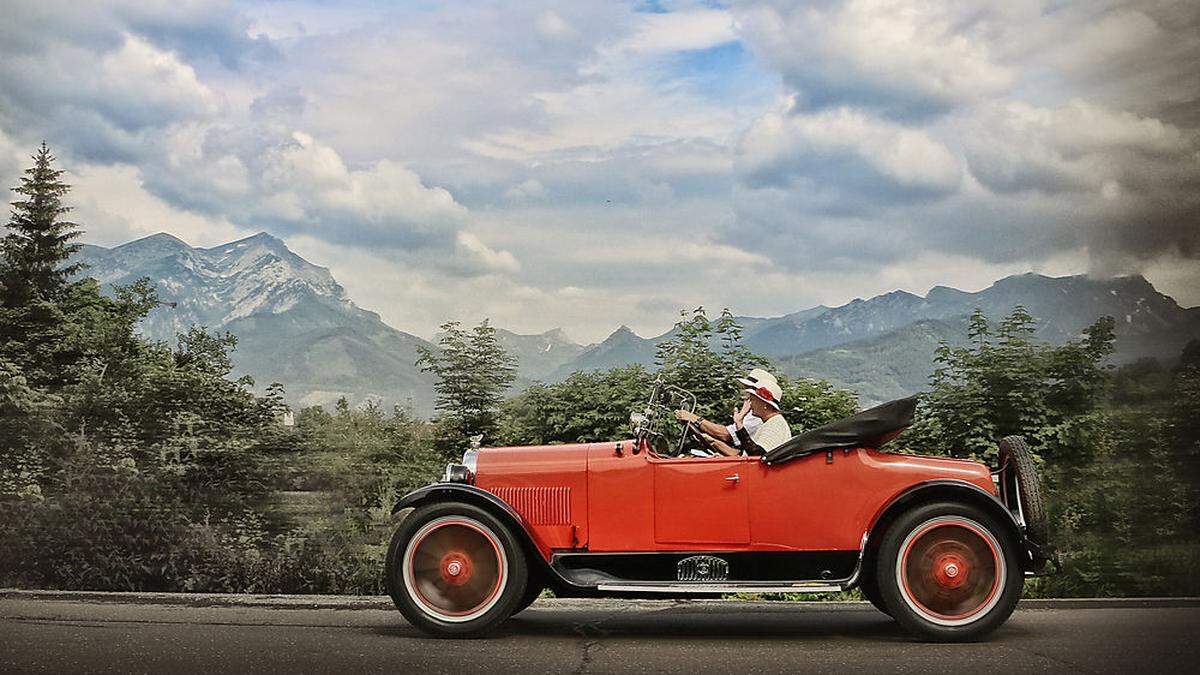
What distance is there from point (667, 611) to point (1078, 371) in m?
3.67

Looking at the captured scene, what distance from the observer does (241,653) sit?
19.1 feet

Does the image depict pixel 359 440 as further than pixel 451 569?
Yes

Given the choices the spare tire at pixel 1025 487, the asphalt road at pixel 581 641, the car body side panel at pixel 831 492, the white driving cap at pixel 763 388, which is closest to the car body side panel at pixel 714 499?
the car body side panel at pixel 831 492

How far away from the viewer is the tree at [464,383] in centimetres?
964

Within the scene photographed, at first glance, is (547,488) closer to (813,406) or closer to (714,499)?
(714,499)

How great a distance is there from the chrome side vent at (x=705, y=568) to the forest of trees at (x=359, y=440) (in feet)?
9.44

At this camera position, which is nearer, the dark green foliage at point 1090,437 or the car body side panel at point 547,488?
the car body side panel at point 547,488

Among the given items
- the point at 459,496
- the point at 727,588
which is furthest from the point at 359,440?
the point at 727,588

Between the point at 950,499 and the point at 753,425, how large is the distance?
1227 millimetres

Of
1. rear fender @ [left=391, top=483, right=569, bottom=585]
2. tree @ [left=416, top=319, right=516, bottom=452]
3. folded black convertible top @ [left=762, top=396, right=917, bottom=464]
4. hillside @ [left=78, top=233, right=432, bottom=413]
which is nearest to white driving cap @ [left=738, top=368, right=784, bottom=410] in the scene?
folded black convertible top @ [left=762, top=396, right=917, bottom=464]

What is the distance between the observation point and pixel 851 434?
241 inches

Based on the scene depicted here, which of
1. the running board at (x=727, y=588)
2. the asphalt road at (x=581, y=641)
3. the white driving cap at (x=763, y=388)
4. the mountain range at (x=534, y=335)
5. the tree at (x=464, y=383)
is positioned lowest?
the asphalt road at (x=581, y=641)

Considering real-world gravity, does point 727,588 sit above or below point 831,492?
below

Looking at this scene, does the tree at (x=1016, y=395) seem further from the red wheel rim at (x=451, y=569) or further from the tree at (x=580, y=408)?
the red wheel rim at (x=451, y=569)
